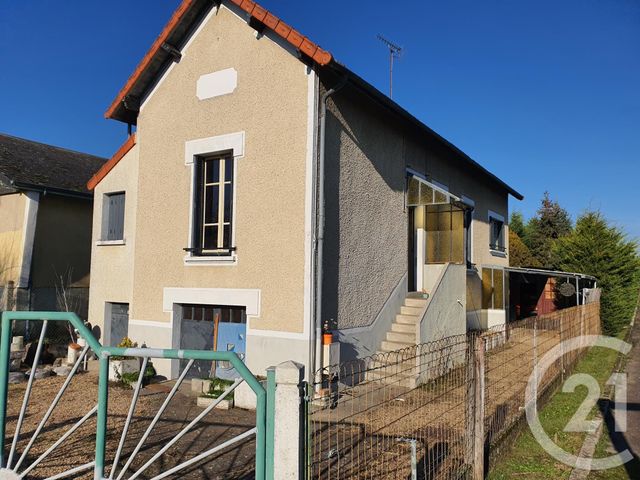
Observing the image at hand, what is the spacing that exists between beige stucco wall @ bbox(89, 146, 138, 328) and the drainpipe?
187 inches

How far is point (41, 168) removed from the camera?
15469 millimetres

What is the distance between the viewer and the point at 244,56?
9055 mm

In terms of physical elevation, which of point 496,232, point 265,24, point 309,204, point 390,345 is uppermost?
point 265,24

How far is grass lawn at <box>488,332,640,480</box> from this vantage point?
199 inches

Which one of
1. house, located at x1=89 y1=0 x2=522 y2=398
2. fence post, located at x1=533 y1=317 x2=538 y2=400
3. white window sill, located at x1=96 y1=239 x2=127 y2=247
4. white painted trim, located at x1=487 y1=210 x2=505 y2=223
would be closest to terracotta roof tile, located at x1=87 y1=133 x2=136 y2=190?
house, located at x1=89 y1=0 x2=522 y2=398

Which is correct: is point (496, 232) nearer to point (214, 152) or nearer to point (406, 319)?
point (406, 319)

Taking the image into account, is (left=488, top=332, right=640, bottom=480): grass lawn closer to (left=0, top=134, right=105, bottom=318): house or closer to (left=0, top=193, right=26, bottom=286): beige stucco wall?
(left=0, top=134, right=105, bottom=318): house

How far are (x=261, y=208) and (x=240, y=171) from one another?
2.90 ft

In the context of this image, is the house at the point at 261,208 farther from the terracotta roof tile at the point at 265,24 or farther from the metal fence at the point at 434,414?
the metal fence at the point at 434,414

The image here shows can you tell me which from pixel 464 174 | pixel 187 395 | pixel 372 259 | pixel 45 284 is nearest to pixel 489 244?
pixel 464 174

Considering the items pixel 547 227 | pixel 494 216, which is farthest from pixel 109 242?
pixel 547 227

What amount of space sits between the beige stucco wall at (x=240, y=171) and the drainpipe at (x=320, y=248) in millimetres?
273

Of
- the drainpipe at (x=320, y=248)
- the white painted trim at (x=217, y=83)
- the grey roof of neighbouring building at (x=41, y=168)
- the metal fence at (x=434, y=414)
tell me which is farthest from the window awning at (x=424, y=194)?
the grey roof of neighbouring building at (x=41, y=168)

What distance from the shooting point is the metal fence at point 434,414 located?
4473 mm
